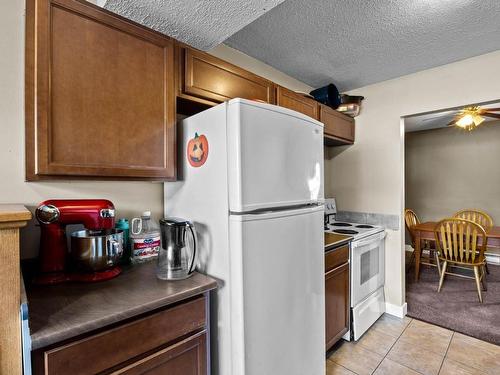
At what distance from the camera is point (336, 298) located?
1939 millimetres

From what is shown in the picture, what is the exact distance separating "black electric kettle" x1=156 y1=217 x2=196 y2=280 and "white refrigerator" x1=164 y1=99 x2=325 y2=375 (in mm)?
65

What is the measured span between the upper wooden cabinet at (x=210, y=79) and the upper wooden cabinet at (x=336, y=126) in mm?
895

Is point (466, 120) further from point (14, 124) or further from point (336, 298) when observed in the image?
point (14, 124)

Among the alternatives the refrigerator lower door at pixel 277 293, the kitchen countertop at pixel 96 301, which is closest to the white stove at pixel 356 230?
the refrigerator lower door at pixel 277 293

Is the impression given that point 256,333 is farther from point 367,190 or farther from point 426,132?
point 426,132

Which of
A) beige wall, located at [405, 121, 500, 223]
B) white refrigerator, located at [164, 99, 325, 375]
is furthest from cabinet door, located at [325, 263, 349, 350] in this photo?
beige wall, located at [405, 121, 500, 223]

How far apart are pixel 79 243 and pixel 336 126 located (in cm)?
230

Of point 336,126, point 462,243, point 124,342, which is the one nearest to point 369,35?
point 336,126

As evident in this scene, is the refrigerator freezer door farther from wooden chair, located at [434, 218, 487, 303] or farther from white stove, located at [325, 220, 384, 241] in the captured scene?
wooden chair, located at [434, 218, 487, 303]

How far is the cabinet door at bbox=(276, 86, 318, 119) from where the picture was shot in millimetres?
1938

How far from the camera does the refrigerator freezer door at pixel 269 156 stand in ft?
3.65

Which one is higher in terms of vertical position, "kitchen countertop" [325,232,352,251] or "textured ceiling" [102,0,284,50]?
"textured ceiling" [102,0,284,50]

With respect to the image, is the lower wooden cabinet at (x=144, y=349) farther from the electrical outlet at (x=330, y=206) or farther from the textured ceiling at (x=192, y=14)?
the electrical outlet at (x=330, y=206)

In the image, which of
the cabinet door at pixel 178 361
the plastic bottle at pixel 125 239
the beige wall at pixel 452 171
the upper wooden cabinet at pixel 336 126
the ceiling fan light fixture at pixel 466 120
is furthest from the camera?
the beige wall at pixel 452 171
